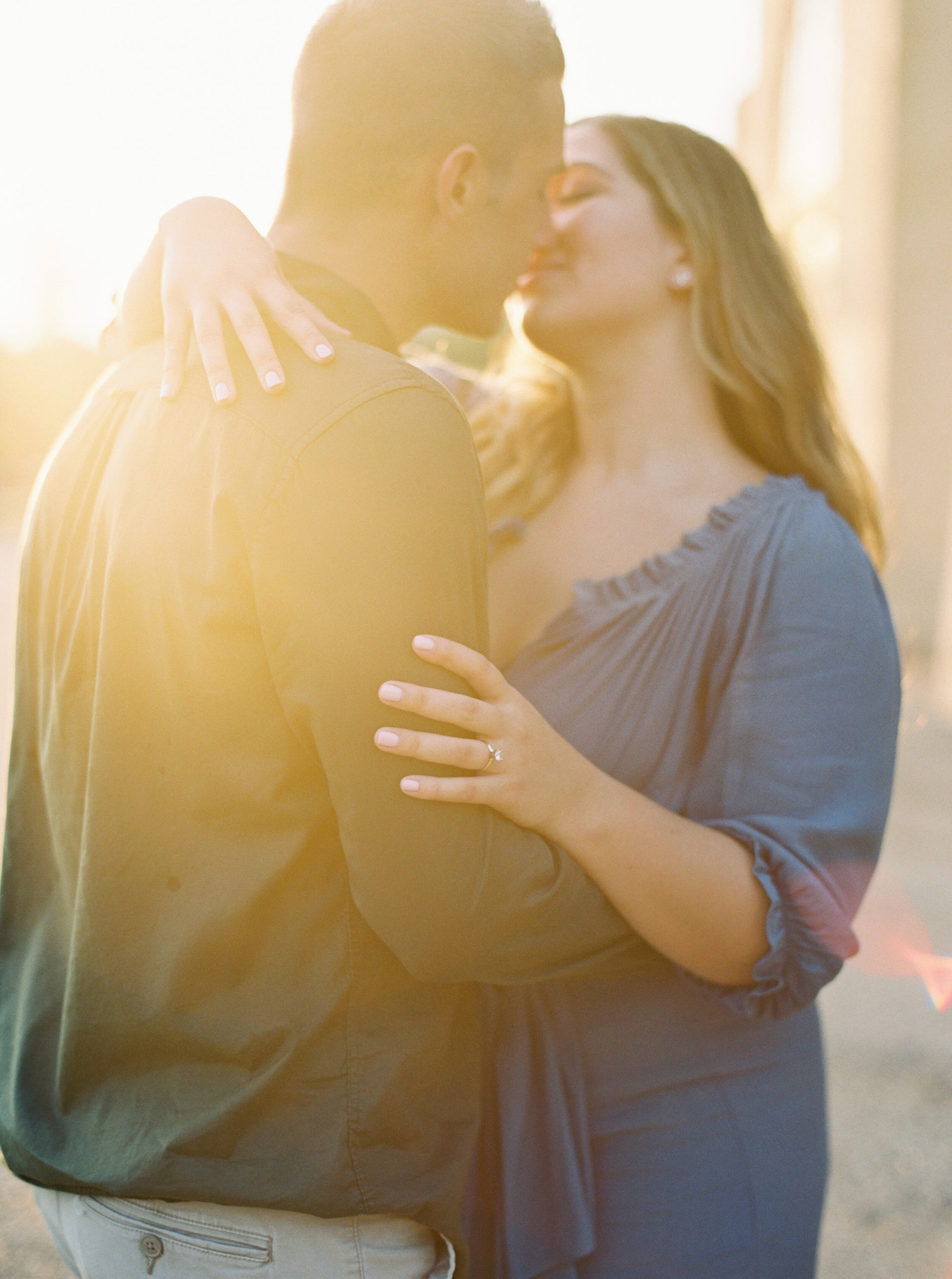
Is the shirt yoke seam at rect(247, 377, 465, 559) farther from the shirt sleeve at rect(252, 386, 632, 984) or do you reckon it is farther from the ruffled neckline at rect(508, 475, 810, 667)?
the ruffled neckline at rect(508, 475, 810, 667)

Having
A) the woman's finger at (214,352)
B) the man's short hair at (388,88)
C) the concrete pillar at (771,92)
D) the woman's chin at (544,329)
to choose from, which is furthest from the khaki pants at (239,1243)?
Answer: the concrete pillar at (771,92)

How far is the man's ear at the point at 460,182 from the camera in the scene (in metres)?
1.47

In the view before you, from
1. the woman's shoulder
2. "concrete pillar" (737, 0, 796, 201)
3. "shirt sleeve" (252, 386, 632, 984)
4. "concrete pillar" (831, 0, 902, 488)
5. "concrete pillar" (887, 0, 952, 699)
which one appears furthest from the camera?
"concrete pillar" (737, 0, 796, 201)

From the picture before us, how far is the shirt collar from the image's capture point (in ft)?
4.42

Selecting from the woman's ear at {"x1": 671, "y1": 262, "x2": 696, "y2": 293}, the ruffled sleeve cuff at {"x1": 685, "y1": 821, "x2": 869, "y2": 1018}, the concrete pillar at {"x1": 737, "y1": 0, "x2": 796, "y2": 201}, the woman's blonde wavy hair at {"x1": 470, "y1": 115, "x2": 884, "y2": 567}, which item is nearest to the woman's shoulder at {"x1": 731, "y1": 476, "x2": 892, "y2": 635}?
A: the woman's blonde wavy hair at {"x1": 470, "y1": 115, "x2": 884, "y2": 567}

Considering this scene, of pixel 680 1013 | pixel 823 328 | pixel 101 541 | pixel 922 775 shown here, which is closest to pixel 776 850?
pixel 680 1013

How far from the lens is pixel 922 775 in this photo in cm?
659

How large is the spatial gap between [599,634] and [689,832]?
0.52m

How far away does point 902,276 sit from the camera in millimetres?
8719

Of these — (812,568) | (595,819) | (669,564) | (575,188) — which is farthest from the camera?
(575,188)

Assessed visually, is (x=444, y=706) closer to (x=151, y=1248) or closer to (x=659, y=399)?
(x=151, y=1248)

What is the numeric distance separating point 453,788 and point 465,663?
0.46ft

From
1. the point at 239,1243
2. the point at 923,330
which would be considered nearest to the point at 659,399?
the point at 239,1243

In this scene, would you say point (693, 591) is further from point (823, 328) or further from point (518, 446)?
point (823, 328)
